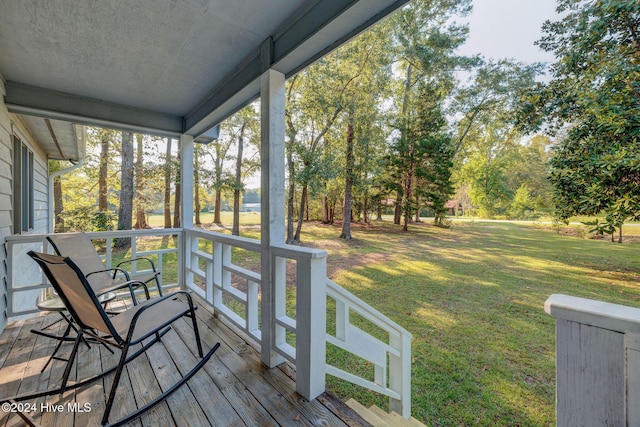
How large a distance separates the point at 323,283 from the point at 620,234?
13.3 m

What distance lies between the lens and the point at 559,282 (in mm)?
6609

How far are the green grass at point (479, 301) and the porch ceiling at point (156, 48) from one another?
351 centimetres

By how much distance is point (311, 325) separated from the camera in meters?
1.74

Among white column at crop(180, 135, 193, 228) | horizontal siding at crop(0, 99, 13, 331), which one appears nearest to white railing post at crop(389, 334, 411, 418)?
white column at crop(180, 135, 193, 228)

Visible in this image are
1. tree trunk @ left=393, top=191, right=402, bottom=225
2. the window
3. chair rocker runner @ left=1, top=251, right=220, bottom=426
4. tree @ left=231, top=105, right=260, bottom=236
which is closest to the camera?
chair rocker runner @ left=1, top=251, right=220, bottom=426

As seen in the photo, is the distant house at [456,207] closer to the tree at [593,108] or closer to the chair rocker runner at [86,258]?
the tree at [593,108]

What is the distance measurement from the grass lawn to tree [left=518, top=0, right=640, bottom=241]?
83.9 inches

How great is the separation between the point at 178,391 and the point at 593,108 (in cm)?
714

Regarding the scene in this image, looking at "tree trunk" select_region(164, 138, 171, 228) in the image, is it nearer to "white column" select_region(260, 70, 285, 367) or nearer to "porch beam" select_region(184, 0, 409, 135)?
"porch beam" select_region(184, 0, 409, 135)

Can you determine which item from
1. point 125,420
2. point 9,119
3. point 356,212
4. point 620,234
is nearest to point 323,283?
point 125,420

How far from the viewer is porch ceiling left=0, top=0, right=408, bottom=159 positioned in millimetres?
1739

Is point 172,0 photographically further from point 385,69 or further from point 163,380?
point 385,69

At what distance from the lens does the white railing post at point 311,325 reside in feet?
5.68

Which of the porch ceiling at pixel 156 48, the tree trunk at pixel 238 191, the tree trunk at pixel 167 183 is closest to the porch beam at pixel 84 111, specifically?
the porch ceiling at pixel 156 48
